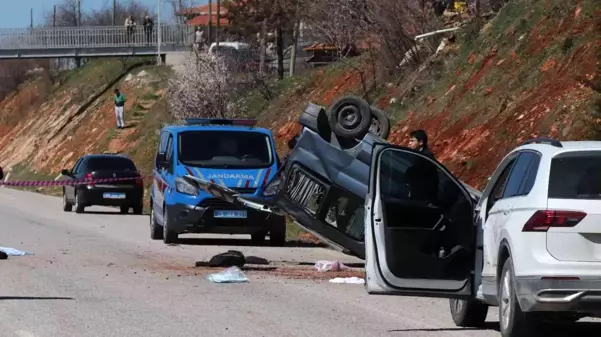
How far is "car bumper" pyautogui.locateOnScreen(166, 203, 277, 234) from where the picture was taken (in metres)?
21.4

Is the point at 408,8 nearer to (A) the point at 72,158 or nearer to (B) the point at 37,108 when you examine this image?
(A) the point at 72,158

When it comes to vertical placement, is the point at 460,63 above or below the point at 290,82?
above

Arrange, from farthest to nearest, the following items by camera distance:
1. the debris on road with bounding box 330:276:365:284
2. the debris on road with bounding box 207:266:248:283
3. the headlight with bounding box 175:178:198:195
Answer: the headlight with bounding box 175:178:198:195
the debris on road with bounding box 330:276:365:284
the debris on road with bounding box 207:266:248:283

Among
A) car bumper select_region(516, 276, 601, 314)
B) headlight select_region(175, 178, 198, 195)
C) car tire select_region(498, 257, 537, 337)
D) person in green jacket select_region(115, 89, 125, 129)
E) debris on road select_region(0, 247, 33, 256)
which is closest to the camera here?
car bumper select_region(516, 276, 601, 314)

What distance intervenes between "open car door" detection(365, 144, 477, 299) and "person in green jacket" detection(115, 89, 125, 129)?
5379 centimetres

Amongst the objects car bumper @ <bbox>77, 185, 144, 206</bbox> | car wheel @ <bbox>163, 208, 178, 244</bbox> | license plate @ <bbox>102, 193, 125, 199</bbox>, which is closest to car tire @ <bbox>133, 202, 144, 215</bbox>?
car bumper @ <bbox>77, 185, 144, 206</bbox>

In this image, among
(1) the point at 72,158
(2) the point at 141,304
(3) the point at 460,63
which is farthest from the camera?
(1) the point at 72,158

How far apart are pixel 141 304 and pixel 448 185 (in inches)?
141

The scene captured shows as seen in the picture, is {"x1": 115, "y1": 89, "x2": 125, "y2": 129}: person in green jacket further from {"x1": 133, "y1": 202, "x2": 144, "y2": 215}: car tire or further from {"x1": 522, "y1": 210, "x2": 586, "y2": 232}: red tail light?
{"x1": 522, "y1": 210, "x2": 586, "y2": 232}: red tail light

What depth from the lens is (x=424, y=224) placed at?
1132 cm

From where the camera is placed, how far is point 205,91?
165 ft

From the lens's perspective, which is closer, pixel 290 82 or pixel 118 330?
pixel 118 330

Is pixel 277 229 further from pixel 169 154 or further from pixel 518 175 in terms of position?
pixel 518 175

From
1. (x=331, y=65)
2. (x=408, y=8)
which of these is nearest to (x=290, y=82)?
(x=331, y=65)
